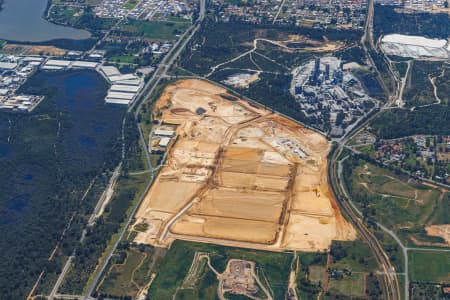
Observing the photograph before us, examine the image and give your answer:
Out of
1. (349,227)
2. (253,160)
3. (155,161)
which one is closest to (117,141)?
(155,161)

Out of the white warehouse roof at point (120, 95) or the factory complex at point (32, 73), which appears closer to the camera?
the factory complex at point (32, 73)

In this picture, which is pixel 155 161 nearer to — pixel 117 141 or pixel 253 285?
pixel 117 141

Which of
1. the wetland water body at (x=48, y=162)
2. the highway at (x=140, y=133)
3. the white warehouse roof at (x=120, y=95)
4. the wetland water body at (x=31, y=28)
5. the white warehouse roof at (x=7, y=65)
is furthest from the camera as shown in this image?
the wetland water body at (x=31, y=28)

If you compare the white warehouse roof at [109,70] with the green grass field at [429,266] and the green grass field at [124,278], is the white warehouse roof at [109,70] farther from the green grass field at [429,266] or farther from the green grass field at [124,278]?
the green grass field at [429,266]

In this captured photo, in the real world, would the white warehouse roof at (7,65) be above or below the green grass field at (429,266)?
below

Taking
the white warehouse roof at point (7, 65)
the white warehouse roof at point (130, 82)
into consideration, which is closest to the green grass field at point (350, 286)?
the white warehouse roof at point (130, 82)

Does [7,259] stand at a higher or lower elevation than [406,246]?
lower

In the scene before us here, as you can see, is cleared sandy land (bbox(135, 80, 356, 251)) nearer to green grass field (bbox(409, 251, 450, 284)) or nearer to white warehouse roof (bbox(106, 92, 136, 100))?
white warehouse roof (bbox(106, 92, 136, 100))
